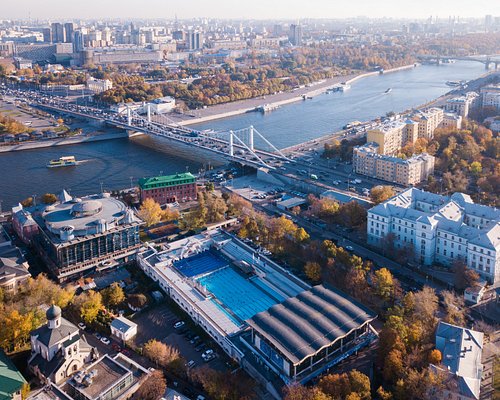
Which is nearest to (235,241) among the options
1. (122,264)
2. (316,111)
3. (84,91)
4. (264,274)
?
(264,274)

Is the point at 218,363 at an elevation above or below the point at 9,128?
below

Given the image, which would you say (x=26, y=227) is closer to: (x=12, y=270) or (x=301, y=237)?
(x=12, y=270)

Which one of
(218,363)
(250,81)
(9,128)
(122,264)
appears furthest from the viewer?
(250,81)

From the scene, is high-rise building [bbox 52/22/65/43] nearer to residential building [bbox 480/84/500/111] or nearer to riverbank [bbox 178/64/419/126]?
riverbank [bbox 178/64/419/126]

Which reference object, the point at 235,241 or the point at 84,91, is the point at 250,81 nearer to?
the point at 84,91

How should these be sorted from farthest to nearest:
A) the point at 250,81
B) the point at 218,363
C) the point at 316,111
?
the point at 250,81, the point at 316,111, the point at 218,363

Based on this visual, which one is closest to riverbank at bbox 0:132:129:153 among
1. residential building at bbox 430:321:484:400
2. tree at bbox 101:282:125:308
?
tree at bbox 101:282:125:308

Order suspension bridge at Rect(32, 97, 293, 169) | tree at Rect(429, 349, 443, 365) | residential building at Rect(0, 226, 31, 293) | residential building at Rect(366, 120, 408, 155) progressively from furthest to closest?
suspension bridge at Rect(32, 97, 293, 169) → residential building at Rect(366, 120, 408, 155) → residential building at Rect(0, 226, 31, 293) → tree at Rect(429, 349, 443, 365)
